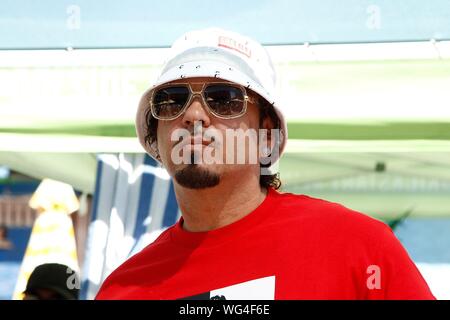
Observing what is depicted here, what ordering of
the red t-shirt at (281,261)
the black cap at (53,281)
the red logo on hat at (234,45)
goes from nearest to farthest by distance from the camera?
1. the red t-shirt at (281,261)
2. the red logo on hat at (234,45)
3. the black cap at (53,281)

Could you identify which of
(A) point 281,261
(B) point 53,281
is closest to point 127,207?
(B) point 53,281

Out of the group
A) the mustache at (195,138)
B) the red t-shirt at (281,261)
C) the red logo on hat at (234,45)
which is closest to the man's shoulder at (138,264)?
the red t-shirt at (281,261)

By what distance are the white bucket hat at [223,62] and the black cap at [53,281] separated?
95 cm

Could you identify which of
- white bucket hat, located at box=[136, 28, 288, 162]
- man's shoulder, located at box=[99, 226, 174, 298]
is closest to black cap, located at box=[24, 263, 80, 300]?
man's shoulder, located at box=[99, 226, 174, 298]

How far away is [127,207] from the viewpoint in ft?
8.43

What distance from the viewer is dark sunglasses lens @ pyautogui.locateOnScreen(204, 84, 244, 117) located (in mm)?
1146

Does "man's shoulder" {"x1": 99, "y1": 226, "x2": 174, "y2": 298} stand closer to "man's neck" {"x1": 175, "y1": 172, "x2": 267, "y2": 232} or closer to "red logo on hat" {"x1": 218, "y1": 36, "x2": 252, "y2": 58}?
"man's neck" {"x1": 175, "y1": 172, "x2": 267, "y2": 232}

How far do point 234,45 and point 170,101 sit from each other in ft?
0.47

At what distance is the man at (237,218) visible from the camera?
96 centimetres

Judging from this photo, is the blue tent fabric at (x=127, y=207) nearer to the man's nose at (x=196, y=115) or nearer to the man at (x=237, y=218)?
the man at (x=237, y=218)

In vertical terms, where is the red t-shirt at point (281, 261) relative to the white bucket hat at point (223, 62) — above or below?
below

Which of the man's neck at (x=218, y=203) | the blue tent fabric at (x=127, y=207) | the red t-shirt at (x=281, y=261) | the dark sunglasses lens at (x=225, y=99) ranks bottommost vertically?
the red t-shirt at (x=281, y=261)
